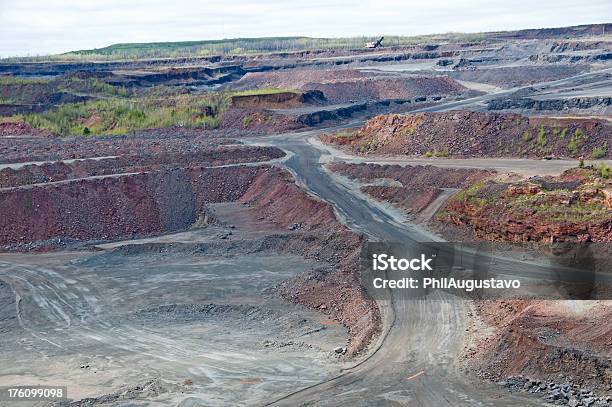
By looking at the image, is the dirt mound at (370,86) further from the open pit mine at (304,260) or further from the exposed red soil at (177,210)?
the exposed red soil at (177,210)

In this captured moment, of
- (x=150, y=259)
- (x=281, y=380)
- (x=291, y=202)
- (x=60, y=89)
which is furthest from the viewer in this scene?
(x=60, y=89)

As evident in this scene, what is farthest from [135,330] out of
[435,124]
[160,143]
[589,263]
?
[160,143]

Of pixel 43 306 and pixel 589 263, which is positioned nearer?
pixel 589 263

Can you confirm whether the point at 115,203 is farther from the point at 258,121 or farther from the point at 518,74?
the point at 518,74

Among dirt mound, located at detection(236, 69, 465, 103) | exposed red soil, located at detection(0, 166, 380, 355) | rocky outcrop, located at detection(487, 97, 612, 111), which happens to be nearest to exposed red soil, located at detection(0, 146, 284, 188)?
exposed red soil, located at detection(0, 166, 380, 355)

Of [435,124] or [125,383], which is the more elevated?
[435,124]

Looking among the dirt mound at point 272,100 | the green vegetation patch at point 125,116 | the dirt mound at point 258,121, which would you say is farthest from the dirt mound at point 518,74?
the green vegetation patch at point 125,116

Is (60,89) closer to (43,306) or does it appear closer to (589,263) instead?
(43,306)
